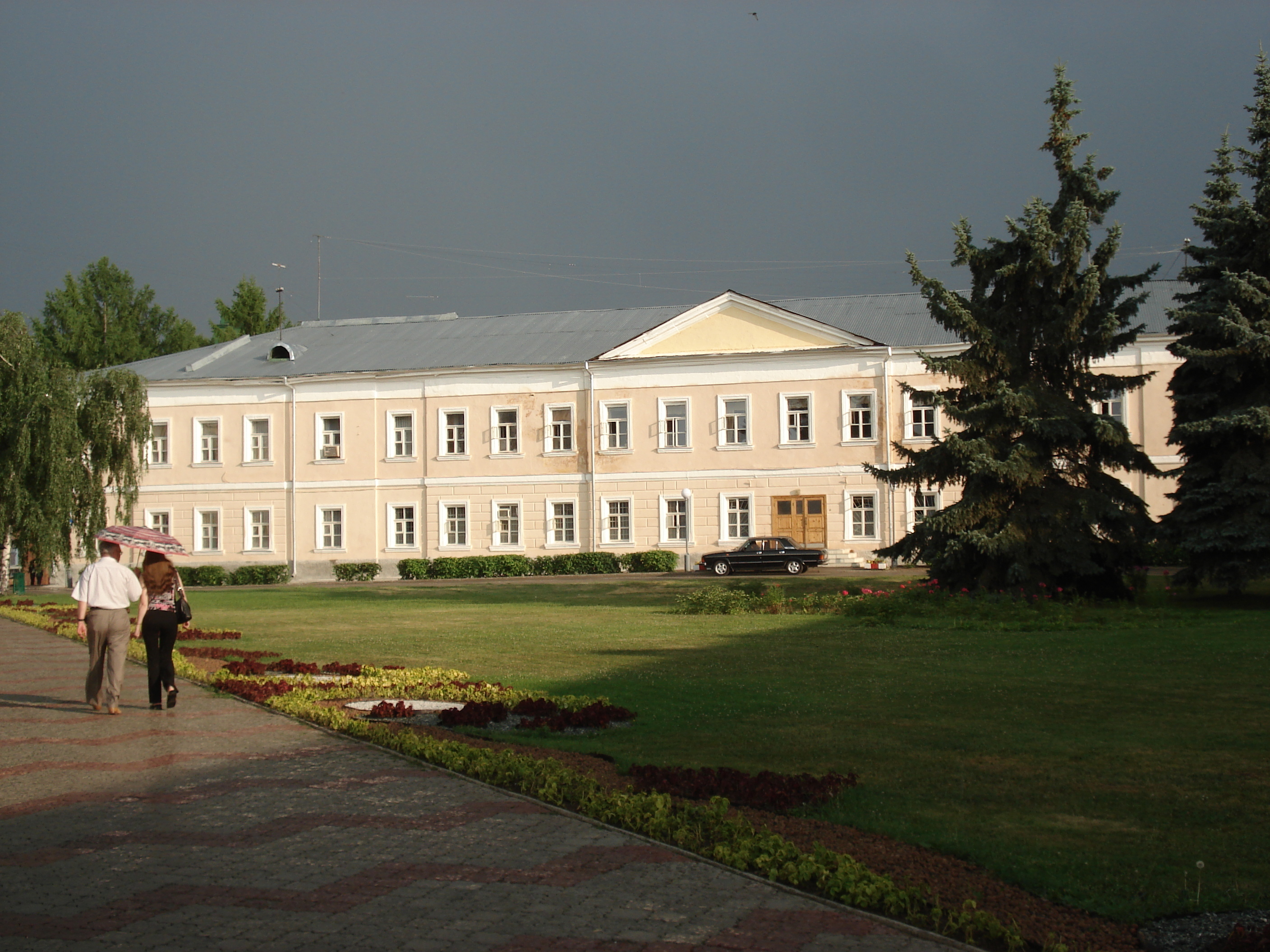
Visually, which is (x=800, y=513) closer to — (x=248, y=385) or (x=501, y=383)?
(x=501, y=383)

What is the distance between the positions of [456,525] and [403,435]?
14.4 feet

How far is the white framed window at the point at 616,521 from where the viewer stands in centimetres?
4559

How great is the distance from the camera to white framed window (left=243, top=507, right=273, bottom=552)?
4853 cm

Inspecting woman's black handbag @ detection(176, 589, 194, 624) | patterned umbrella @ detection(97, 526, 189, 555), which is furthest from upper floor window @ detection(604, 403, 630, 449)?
woman's black handbag @ detection(176, 589, 194, 624)

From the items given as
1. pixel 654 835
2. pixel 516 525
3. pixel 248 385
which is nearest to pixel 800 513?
pixel 516 525

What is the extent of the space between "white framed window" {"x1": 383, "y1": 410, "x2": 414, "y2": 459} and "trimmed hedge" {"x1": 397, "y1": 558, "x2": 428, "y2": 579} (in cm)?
472

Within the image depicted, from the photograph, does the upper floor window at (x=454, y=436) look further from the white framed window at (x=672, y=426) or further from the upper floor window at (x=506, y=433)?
the white framed window at (x=672, y=426)

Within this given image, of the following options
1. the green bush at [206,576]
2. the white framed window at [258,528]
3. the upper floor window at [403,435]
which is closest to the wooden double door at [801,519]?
the upper floor window at [403,435]

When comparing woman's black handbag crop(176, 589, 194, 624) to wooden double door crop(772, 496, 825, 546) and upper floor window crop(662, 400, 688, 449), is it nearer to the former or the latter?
wooden double door crop(772, 496, 825, 546)

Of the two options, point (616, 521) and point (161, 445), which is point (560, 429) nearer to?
point (616, 521)

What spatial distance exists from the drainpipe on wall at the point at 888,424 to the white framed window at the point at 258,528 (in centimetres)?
→ 2502

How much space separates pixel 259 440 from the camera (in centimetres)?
4891

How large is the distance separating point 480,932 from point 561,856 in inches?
47.8

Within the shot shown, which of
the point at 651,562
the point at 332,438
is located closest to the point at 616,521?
the point at 651,562
